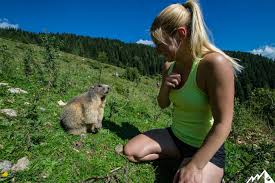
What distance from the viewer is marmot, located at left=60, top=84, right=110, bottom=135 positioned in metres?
7.07

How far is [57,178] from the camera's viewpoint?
5.29 m

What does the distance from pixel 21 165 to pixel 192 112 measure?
2.84 meters

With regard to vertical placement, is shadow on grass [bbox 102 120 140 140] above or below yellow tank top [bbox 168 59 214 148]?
below

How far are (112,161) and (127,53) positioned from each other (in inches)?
5473

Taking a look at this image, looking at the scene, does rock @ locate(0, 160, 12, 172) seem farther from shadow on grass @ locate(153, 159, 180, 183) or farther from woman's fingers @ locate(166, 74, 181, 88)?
woman's fingers @ locate(166, 74, 181, 88)

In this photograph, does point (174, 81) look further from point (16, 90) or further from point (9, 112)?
point (16, 90)

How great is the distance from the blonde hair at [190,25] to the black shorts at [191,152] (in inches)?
53.6

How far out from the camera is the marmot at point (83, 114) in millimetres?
7066

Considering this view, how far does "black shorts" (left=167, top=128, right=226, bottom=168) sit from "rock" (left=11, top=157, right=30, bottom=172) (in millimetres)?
2489

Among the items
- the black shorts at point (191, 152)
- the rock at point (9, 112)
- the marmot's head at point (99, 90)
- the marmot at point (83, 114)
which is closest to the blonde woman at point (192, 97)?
the black shorts at point (191, 152)

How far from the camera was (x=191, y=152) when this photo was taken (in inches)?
221

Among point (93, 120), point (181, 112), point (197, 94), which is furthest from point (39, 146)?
point (197, 94)

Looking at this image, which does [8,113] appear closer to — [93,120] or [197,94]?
[93,120]

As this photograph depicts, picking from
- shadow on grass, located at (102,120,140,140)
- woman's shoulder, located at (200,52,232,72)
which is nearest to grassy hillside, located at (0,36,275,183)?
shadow on grass, located at (102,120,140,140)
